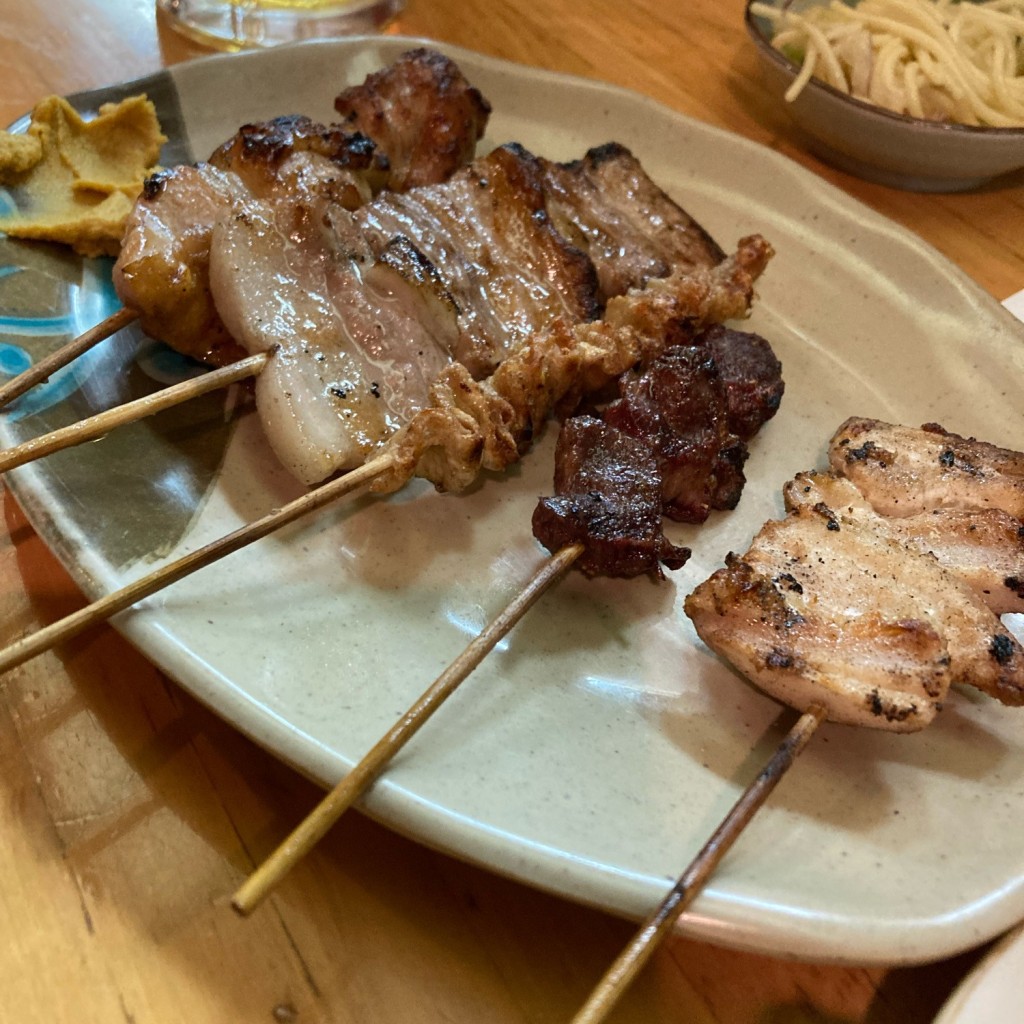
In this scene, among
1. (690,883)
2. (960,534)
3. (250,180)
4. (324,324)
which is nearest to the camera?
(690,883)

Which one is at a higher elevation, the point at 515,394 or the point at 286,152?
the point at 286,152

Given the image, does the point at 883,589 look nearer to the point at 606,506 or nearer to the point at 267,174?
the point at 606,506

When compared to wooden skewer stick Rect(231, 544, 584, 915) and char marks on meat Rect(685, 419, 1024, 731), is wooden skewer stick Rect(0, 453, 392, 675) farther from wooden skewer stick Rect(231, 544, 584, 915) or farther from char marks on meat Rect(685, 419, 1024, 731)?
char marks on meat Rect(685, 419, 1024, 731)

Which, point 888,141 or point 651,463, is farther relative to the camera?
point 888,141

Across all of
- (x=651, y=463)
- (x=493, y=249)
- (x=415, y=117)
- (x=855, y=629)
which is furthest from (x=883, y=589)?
(x=415, y=117)

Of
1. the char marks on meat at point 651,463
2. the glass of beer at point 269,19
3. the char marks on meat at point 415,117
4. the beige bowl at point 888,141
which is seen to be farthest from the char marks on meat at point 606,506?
the glass of beer at point 269,19

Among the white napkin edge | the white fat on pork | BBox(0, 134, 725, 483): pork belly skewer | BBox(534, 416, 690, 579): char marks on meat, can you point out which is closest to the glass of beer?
BBox(0, 134, 725, 483): pork belly skewer
